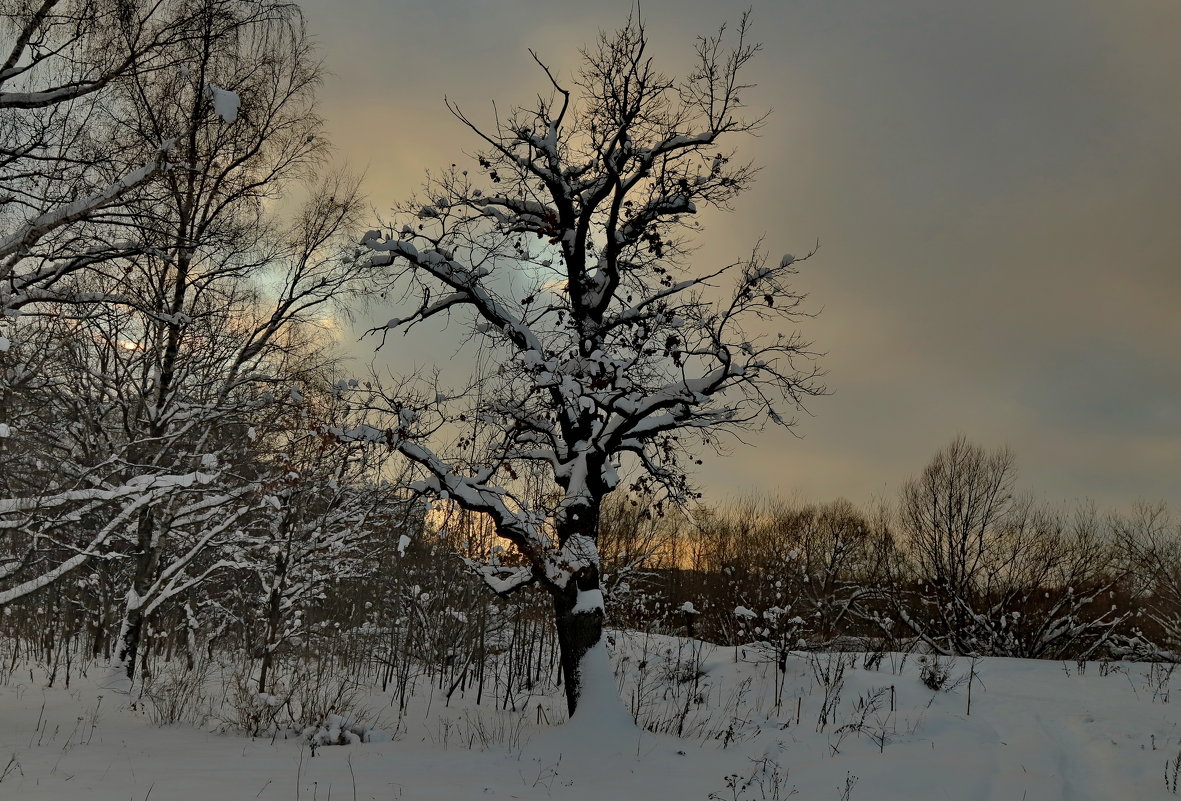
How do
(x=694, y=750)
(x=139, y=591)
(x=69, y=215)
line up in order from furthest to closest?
1. (x=139, y=591)
2. (x=694, y=750)
3. (x=69, y=215)

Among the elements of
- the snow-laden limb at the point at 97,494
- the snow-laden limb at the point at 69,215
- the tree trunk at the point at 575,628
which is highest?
the snow-laden limb at the point at 69,215

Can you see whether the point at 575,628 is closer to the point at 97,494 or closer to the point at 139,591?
the point at 97,494

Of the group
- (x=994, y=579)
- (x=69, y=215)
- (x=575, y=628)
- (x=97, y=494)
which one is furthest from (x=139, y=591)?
(x=994, y=579)

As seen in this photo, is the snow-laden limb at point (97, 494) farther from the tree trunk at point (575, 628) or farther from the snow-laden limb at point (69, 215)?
the tree trunk at point (575, 628)

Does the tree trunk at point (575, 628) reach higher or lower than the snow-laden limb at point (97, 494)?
lower

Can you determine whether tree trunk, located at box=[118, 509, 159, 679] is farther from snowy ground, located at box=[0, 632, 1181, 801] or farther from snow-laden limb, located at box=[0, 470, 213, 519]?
snow-laden limb, located at box=[0, 470, 213, 519]

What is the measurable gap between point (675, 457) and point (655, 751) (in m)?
4.32

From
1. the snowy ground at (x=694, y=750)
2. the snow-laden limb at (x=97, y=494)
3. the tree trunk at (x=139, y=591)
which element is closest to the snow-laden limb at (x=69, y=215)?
the snow-laden limb at (x=97, y=494)

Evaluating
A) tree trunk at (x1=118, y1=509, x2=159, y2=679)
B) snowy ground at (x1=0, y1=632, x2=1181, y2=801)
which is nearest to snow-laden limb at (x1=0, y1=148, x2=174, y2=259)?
snowy ground at (x1=0, y1=632, x2=1181, y2=801)

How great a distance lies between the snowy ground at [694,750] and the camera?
6.65 metres

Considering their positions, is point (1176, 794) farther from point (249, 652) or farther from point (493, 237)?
point (249, 652)

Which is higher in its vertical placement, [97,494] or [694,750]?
[97,494]

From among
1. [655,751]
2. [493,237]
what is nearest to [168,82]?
[493,237]

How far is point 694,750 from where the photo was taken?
9.02m
